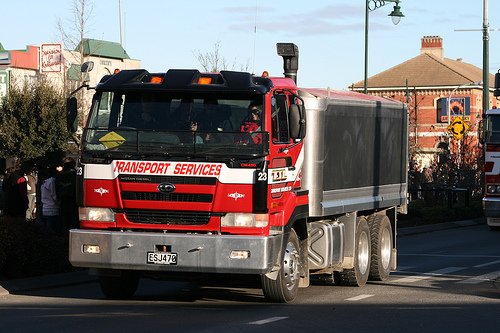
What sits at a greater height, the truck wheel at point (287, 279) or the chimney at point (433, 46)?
the chimney at point (433, 46)

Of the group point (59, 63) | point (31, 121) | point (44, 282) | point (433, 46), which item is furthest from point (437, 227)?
point (433, 46)

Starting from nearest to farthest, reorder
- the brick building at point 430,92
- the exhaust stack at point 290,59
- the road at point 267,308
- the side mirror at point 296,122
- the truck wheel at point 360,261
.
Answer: the road at point 267,308
the side mirror at point 296,122
the truck wheel at point 360,261
the exhaust stack at point 290,59
the brick building at point 430,92

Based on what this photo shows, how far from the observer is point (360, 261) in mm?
13469

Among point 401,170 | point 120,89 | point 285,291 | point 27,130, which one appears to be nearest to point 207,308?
point 285,291

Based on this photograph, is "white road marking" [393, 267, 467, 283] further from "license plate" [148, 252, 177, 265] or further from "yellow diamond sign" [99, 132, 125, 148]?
"yellow diamond sign" [99, 132, 125, 148]

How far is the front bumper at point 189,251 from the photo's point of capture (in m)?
10.0

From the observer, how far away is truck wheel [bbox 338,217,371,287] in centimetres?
1315

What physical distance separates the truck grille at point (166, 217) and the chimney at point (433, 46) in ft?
270

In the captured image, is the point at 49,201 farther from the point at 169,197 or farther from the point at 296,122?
the point at 296,122

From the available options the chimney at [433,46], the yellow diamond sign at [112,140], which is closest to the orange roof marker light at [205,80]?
the yellow diamond sign at [112,140]

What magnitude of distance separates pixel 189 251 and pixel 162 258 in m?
0.34

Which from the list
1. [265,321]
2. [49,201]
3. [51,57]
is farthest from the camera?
[51,57]

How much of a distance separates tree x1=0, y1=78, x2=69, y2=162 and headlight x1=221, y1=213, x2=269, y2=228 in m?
28.8

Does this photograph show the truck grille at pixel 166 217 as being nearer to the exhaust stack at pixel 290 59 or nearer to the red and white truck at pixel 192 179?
the red and white truck at pixel 192 179
